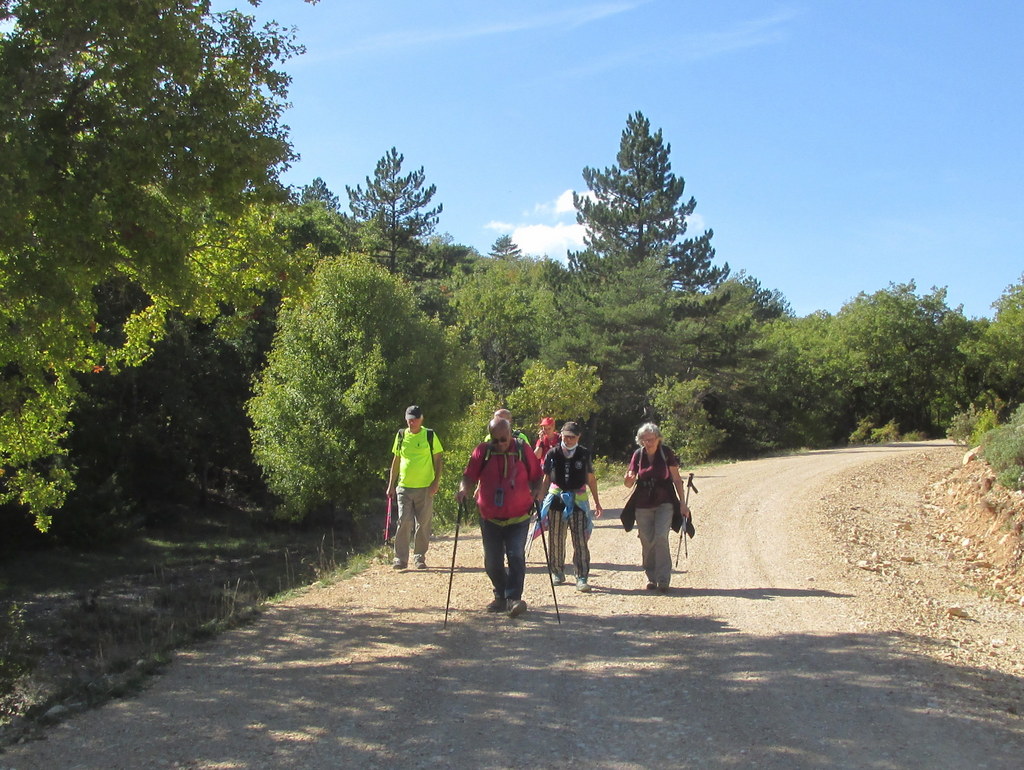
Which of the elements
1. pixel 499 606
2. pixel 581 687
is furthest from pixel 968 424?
pixel 581 687

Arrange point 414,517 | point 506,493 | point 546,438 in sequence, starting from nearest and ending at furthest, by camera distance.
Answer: point 506,493 → point 414,517 → point 546,438

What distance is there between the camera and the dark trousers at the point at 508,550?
26.2 feet

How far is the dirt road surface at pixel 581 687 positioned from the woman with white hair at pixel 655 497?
1.05 feet

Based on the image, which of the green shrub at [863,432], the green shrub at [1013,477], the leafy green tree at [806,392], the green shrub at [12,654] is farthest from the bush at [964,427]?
the green shrub at [12,654]

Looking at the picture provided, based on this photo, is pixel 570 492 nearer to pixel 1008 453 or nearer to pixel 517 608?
pixel 517 608

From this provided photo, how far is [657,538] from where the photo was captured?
29.2 feet

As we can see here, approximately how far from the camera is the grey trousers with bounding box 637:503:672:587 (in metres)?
8.87

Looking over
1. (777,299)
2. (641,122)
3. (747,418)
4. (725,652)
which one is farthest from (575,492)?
(777,299)

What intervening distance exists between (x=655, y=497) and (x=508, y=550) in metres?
1.74

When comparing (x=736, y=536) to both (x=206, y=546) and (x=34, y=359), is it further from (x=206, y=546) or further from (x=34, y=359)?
(x=206, y=546)

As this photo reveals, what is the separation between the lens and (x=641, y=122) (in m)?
48.8

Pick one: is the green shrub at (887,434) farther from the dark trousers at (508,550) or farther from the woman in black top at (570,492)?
the dark trousers at (508,550)

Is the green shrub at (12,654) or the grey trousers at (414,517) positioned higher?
the grey trousers at (414,517)

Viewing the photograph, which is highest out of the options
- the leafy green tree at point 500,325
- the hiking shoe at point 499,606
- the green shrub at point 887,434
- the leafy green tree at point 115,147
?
the leafy green tree at point 500,325
